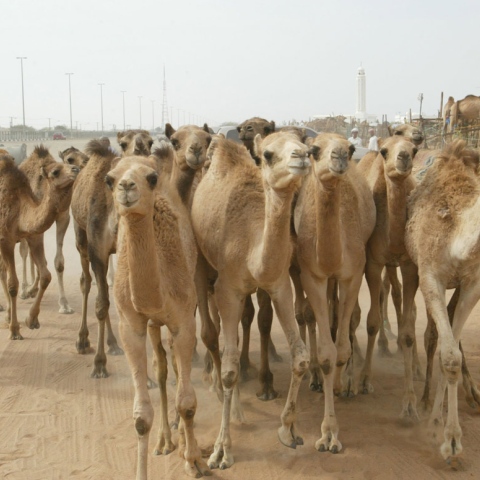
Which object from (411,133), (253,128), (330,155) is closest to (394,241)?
(411,133)

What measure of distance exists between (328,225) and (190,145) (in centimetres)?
201

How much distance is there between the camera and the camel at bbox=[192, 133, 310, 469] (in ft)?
16.8

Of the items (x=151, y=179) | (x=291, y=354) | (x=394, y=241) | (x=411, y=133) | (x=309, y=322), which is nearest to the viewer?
(x=151, y=179)

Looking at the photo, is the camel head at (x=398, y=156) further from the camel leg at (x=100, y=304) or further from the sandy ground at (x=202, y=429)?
the camel leg at (x=100, y=304)

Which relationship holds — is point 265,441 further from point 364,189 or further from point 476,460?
point 364,189

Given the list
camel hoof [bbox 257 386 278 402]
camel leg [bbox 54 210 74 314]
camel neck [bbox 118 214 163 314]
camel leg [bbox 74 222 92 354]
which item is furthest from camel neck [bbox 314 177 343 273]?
camel leg [bbox 54 210 74 314]

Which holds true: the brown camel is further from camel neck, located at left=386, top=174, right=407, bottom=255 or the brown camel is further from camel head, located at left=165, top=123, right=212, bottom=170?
camel neck, located at left=386, top=174, right=407, bottom=255

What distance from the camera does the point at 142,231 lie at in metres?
Result: 4.56

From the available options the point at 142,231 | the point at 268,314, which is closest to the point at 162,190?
the point at 142,231

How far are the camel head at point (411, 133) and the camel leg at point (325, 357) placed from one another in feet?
5.94

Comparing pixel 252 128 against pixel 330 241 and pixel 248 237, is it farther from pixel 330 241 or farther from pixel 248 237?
pixel 330 241

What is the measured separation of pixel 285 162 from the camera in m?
4.92

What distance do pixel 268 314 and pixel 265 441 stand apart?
4.52 ft

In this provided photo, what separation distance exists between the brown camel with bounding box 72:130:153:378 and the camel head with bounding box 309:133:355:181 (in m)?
2.73
